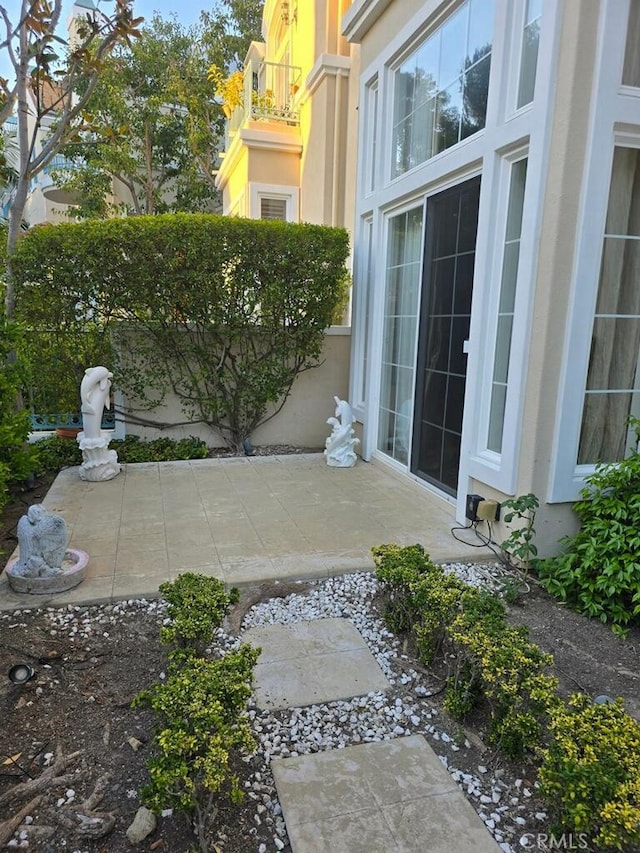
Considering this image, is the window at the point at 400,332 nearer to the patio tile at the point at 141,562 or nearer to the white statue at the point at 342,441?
the white statue at the point at 342,441

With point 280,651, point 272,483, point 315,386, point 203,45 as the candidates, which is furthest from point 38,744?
point 203,45

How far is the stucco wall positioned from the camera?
22.0 ft

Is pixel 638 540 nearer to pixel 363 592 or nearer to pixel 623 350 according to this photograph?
pixel 623 350

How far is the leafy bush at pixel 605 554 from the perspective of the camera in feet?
9.49

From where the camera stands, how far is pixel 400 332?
17.8 ft

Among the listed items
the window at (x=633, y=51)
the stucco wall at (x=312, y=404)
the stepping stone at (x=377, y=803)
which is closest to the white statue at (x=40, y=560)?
the stepping stone at (x=377, y=803)

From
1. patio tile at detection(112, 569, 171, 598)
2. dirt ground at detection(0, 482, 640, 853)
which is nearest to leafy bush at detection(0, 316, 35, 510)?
patio tile at detection(112, 569, 171, 598)

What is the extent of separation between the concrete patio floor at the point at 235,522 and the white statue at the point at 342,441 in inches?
5.5

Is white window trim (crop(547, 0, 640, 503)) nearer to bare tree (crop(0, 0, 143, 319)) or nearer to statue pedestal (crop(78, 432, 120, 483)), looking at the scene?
statue pedestal (crop(78, 432, 120, 483))

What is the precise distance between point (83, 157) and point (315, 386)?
380 inches

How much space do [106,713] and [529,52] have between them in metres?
4.31

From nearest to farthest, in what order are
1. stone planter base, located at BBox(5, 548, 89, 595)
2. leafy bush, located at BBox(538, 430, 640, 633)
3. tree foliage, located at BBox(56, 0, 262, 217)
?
1. leafy bush, located at BBox(538, 430, 640, 633)
2. stone planter base, located at BBox(5, 548, 89, 595)
3. tree foliage, located at BBox(56, 0, 262, 217)

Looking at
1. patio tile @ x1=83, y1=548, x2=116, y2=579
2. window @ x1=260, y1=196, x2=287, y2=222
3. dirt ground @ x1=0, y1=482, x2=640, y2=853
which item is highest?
window @ x1=260, y1=196, x2=287, y2=222

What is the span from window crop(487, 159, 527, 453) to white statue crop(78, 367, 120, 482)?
3560 millimetres
